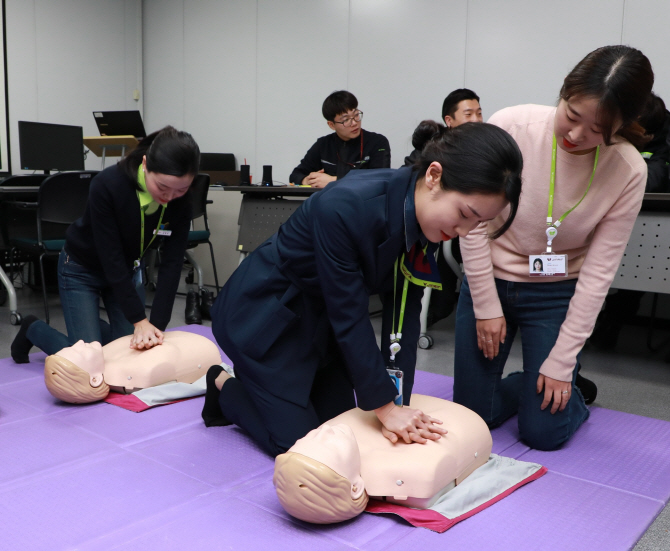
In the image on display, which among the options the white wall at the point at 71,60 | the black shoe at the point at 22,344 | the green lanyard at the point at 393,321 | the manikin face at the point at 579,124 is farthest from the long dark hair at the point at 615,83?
the white wall at the point at 71,60

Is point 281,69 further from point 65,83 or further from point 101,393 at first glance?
point 101,393

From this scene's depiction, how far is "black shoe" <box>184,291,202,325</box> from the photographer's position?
10.9 ft

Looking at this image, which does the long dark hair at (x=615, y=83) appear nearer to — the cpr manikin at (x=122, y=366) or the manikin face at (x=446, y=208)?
the manikin face at (x=446, y=208)

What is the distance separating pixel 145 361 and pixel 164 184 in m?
0.56

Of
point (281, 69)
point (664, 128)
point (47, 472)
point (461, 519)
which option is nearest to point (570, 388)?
point (461, 519)

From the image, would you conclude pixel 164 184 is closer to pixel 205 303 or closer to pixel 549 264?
pixel 549 264

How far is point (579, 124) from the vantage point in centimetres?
142

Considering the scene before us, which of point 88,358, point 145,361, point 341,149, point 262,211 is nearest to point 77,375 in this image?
point 88,358

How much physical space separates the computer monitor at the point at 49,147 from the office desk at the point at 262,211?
5.78 ft

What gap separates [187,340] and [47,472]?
0.75m

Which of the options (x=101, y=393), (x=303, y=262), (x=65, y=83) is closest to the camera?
(x=303, y=262)

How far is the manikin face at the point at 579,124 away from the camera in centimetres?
138

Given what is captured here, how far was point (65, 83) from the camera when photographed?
5.77 meters

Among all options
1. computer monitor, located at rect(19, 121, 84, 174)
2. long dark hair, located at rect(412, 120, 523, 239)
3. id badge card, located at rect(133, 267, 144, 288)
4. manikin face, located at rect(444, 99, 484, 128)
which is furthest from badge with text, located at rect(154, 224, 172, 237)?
computer monitor, located at rect(19, 121, 84, 174)
